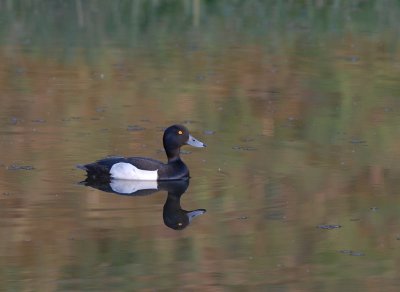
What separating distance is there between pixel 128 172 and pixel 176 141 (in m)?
0.62

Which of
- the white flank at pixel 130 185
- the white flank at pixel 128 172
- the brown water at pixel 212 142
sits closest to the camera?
the brown water at pixel 212 142

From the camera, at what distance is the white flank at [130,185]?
9688 mm

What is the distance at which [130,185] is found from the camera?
9.91 m

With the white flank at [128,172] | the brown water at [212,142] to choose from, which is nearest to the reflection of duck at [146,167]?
the white flank at [128,172]

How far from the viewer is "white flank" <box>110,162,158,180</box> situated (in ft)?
32.4

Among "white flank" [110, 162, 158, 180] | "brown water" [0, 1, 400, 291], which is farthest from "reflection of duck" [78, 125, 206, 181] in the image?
"brown water" [0, 1, 400, 291]

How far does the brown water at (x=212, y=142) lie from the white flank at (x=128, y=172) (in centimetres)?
30

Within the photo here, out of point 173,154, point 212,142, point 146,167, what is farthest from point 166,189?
point 212,142

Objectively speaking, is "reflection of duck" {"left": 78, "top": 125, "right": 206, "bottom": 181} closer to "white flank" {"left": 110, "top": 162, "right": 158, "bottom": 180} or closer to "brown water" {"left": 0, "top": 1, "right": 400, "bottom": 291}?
"white flank" {"left": 110, "top": 162, "right": 158, "bottom": 180}

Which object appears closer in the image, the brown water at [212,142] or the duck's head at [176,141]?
the brown water at [212,142]

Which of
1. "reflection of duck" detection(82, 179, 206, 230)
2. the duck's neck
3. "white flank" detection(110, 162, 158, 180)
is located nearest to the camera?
"reflection of duck" detection(82, 179, 206, 230)

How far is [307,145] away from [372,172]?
110 centimetres

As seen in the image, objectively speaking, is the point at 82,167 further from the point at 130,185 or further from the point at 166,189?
the point at 166,189

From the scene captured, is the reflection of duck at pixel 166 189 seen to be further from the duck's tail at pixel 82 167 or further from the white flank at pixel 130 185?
the duck's tail at pixel 82 167
